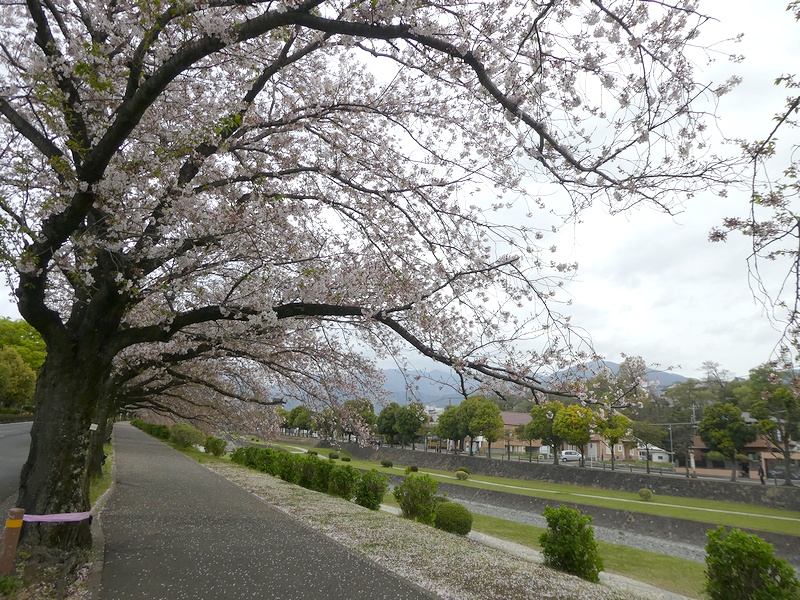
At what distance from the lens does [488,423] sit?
45156 mm

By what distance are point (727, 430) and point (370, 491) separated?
85.4 ft

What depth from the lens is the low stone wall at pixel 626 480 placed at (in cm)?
2272

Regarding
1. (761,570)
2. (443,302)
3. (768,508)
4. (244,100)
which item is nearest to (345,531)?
(443,302)

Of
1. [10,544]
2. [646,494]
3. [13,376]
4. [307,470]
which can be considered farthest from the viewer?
[13,376]

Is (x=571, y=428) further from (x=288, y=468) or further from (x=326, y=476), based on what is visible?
(x=326, y=476)

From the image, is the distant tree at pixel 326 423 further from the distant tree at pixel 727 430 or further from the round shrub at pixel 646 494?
the distant tree at pixel 727 430

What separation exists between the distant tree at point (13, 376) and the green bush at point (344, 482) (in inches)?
1730

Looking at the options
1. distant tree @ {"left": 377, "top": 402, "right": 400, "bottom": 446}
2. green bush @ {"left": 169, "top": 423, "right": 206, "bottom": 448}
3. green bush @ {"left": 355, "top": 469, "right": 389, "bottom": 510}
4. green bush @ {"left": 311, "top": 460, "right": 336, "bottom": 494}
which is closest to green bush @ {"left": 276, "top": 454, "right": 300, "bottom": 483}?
green bush @ {"left": 311, "top": 460, "right": 336, "bottom": 494}

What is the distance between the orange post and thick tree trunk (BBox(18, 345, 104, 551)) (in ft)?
1.60

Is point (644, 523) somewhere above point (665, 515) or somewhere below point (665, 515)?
below

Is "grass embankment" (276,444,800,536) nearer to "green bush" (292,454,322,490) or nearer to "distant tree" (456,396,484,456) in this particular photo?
"green bush" (292,454,322,490)

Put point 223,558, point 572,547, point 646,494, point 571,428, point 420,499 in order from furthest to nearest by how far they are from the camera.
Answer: point 571,428
point 646,494
point 420,499
point 572,547
point 223,558

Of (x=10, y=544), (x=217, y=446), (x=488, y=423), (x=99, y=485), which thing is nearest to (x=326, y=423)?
(x=10, y=544)

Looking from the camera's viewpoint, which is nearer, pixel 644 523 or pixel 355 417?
pixel 355 417
